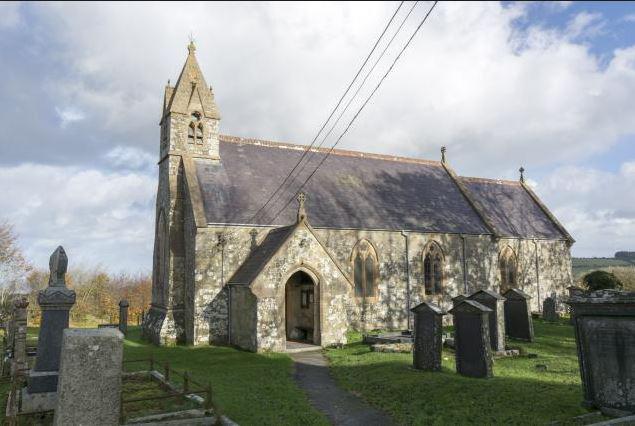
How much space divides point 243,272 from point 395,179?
14.0 metres

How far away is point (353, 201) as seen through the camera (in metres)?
27.3

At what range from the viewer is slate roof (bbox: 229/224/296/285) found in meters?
19.9

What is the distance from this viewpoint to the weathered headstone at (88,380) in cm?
652

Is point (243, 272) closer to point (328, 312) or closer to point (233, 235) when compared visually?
point (233, 235)

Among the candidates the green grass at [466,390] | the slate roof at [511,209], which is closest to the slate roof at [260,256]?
the green grass at [466,390]

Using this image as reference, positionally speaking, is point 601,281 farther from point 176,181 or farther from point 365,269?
point 176,181

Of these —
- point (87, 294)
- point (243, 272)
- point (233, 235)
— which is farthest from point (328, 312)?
point (87, 294)

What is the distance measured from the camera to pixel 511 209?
35969 mm

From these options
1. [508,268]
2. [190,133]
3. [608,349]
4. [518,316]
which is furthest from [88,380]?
[508,268]

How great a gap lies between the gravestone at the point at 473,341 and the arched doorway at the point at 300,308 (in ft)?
29.9

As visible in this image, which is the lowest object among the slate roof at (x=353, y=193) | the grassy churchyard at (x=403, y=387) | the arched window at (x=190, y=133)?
the grassy churchyard at (x=403, y=387)

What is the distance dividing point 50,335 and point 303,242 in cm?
1099

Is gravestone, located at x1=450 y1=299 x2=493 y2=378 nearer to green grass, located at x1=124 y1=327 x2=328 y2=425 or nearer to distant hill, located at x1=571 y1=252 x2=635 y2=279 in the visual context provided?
green grass, located at x1=124 y1=327 x2=328 y2=425

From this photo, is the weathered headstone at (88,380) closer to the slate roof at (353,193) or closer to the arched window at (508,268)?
the slate roof at (353,193)
